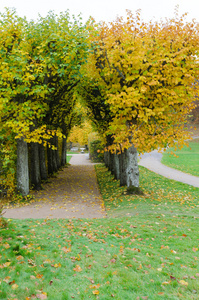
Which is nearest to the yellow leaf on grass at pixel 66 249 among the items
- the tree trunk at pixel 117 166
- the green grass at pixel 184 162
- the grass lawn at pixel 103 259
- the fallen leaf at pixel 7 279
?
the grass lawn at pixel 103 259

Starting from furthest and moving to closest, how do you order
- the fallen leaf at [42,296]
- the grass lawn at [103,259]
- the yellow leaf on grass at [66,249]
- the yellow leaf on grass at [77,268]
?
the yellow leaf on grass at [66,249] → the yellow leaf on grass at [77,268] → the grass lawn at [103,259] → the fallen leaf at [42,296]

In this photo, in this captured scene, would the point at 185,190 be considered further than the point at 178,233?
Yes

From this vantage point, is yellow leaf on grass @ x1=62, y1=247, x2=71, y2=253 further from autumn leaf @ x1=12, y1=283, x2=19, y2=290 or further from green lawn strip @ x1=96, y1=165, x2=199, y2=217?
green lawn strip @ x1=96, y1=165, x2=199, y2=217

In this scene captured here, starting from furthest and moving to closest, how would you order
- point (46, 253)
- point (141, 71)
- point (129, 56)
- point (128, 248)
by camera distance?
point (141, 71)
point (129, 56)
point (128, 248)
point (46, 253)

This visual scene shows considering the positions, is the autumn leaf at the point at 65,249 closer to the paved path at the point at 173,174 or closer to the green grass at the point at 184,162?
the green grass at the point at 184,162

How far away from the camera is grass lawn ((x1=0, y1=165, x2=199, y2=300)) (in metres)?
4.15

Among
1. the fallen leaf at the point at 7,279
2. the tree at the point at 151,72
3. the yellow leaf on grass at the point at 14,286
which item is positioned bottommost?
the yellow leaf on grass at the point at 14,286

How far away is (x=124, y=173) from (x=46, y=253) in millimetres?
10376

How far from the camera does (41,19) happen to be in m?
13.4

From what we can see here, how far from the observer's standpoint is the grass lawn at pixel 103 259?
4.15 m

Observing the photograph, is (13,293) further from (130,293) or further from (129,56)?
(129,56)

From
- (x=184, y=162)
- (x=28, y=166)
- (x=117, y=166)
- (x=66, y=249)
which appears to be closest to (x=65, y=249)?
(x=66, y=249)

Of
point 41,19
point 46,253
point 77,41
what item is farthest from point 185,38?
point 46,253

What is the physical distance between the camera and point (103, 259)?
5516 millimetres
